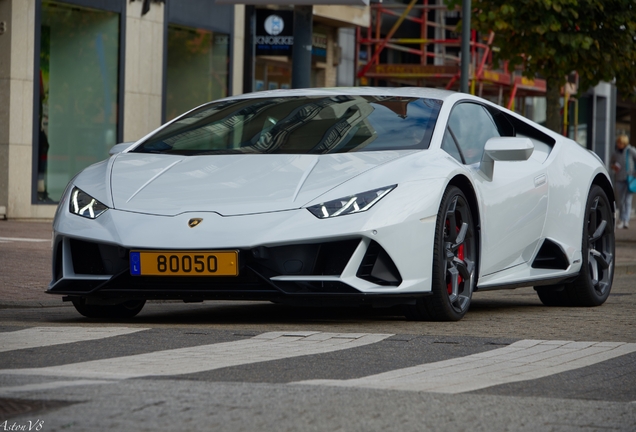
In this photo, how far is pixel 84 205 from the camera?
22.0ft

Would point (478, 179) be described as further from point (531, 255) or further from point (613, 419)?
point (613, 419)

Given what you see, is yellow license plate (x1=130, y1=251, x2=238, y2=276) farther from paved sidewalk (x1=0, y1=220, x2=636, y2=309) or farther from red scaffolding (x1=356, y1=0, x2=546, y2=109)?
red scaffolding (x1=356, y1=0, x2=546, y2=109)

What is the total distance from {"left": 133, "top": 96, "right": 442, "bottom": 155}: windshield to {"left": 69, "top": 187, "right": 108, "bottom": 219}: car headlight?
2.41 feet

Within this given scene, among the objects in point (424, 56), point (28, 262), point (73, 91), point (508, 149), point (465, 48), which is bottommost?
point (28, 262)

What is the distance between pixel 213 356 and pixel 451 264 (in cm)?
207

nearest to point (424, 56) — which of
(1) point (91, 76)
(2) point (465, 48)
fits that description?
(1) point (91, 76)

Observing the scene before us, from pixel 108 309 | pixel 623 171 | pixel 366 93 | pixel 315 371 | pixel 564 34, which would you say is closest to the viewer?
pixel 315 371

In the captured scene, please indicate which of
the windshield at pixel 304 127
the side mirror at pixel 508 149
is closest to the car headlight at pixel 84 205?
the windshield at pixel 304 127

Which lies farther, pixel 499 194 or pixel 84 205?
pixel 499 194

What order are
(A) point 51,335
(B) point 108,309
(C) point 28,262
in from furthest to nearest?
(C) point 28,262
(B) point 108,309
(A) point 51,335

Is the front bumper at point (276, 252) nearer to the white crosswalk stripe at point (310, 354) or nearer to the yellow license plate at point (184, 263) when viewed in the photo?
the yellow license plate at point (184, 263)

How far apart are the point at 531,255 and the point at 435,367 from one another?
3.07 m

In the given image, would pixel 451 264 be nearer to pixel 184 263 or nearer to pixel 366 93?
pixel 366 93

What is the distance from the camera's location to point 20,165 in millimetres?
17469
